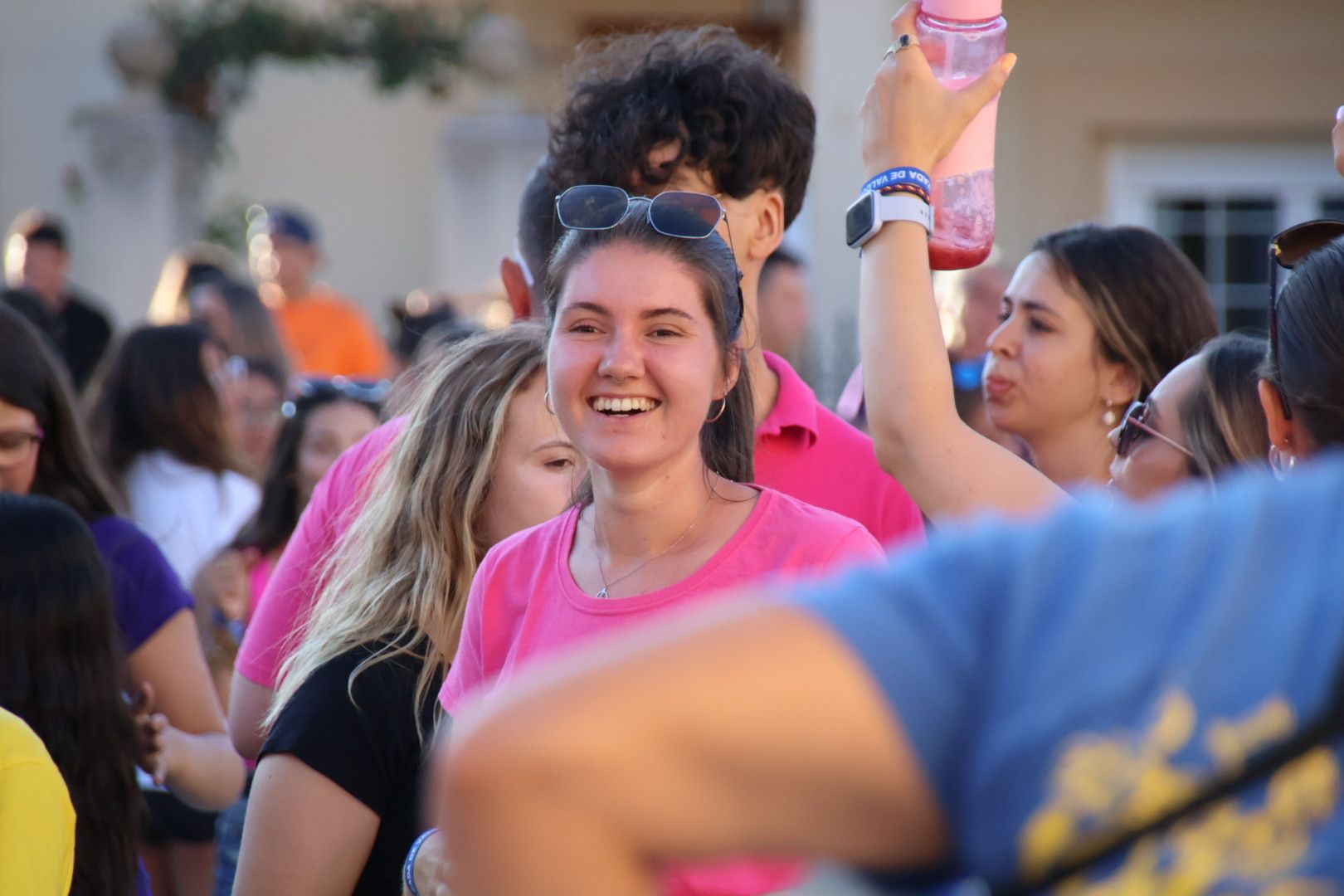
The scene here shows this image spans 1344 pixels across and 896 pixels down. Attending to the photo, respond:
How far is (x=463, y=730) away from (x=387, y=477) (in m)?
1.97

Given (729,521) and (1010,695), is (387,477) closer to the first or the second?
(729,521)

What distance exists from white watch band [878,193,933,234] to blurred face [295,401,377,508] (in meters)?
2.80

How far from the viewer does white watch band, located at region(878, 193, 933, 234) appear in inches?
→ 90.9

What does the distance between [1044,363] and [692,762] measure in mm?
2505

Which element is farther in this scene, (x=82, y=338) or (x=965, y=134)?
(x=82, y=338)

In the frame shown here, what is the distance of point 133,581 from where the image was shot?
3463 millimetres

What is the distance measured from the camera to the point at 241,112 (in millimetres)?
11539

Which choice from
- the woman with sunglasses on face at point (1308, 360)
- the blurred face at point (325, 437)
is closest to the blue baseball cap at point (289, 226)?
the blurred face at point (325, 437)

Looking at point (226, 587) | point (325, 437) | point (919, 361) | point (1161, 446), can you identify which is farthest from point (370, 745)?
point (325, 437)

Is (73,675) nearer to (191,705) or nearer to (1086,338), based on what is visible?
(191,705)

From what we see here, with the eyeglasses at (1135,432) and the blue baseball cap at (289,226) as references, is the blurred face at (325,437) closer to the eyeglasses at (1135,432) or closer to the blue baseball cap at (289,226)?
the eyeglasses at (1135,432)

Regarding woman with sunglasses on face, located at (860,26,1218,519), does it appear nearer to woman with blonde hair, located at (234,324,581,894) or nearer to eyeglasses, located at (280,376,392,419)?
woman with blonde hair, located at (234,324,581,894)

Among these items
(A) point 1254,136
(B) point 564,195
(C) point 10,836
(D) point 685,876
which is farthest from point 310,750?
(A) point 1254,136

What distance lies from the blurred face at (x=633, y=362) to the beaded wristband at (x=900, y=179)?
31 cm
